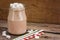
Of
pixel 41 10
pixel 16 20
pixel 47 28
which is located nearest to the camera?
pixel 16 20

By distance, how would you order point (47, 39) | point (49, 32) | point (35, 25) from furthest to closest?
point (35, 25) < point (49, 32) < point (47, 39)

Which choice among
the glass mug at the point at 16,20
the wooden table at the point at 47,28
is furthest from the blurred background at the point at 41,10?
the glass mug at the point at 16,20

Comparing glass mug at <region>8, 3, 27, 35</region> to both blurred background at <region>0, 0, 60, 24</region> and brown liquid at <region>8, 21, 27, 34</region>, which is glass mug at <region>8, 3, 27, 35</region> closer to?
brown liquid at <region>8, 21, 27, 34</region>

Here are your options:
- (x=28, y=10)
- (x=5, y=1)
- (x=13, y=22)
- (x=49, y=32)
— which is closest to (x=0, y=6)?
(x=5, y=1)

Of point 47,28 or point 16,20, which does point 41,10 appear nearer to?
point 47,28

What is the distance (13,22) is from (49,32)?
10.4 inches

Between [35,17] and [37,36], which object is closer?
[37,36]

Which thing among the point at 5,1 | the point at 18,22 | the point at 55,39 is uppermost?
the point at 5,1

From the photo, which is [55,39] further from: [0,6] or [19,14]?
[0,6]

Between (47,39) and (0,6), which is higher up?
(0,6)

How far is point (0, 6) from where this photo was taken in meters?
1.32

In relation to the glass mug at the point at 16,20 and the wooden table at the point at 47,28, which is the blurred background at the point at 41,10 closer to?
the wooden table at the point at 47,28

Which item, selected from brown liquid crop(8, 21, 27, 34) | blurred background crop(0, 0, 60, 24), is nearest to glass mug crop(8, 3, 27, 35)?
brown liquid crop(8, 21, 27, 34)

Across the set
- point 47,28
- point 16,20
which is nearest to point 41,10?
point 47,28
